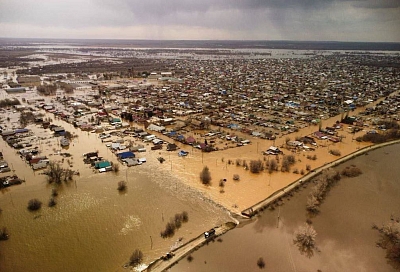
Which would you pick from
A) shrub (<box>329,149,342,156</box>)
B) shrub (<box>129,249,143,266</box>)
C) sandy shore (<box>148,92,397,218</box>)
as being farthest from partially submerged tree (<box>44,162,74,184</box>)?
shrub (<box>329,149,342,156</box>)

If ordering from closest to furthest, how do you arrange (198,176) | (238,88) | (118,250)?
(118,250) → (198,176) → (238,88)

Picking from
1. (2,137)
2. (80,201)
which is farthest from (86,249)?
(2,137)

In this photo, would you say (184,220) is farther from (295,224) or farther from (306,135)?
A: (306,135)

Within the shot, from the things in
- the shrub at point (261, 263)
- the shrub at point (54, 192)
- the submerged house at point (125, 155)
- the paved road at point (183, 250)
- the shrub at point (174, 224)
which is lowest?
the shrub at point (261, 263)

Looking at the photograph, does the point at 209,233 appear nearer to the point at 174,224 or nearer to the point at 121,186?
the point at 174,224

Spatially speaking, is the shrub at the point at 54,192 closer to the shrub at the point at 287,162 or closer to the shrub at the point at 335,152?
the shrub at the point at 287,162

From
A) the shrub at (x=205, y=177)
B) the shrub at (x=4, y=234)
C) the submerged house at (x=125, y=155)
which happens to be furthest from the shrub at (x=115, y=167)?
the shrub at (x=4, y=234)

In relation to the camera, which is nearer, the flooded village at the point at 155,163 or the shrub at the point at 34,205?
the flooded village at the point at 155,163
